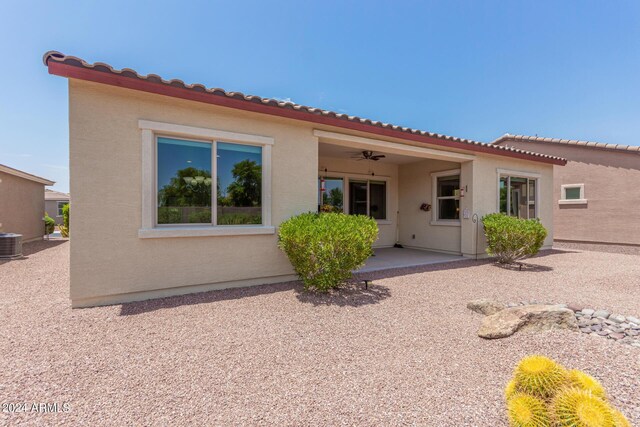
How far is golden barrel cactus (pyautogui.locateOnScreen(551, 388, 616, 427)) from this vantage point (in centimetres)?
156

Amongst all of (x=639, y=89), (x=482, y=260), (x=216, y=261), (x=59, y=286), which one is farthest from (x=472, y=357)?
(x=639, y=89)

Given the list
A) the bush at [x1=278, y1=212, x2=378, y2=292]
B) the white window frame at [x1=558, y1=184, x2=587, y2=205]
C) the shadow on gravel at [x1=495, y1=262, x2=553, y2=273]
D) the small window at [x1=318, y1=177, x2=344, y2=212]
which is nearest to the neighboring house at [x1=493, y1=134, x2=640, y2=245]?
the white window frame at [x1=558, y1=184, x2=587, y2=205]

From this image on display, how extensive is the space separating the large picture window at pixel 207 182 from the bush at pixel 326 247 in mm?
1093

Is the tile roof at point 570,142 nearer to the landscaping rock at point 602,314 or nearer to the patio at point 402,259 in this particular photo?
the patio at point 402,259

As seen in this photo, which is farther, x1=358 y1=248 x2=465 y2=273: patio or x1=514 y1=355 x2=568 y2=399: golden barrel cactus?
x1=358 y1=248 x2=465 y2=273: patio

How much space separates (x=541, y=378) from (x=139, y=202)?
532 cm

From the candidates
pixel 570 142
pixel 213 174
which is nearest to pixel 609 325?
pixel 213 174

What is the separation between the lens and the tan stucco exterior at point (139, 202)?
13.8 ft

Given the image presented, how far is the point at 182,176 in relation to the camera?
4.98 m

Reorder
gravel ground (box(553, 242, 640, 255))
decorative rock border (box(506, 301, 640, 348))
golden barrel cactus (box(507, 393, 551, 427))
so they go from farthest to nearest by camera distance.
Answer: gravel ground (box(553, 242, 640, 255)), decorative rock border (box(506, 301, 640, 348)), golden barrel cactus (box(507, 393, 551, 427))

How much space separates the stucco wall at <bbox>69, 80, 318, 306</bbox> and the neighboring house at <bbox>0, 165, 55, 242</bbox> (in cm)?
1172

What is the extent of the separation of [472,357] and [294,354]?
6.06ft

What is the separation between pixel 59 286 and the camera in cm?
563

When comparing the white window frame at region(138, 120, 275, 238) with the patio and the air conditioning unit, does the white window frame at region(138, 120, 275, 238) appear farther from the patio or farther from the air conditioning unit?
the air conditioning unit
